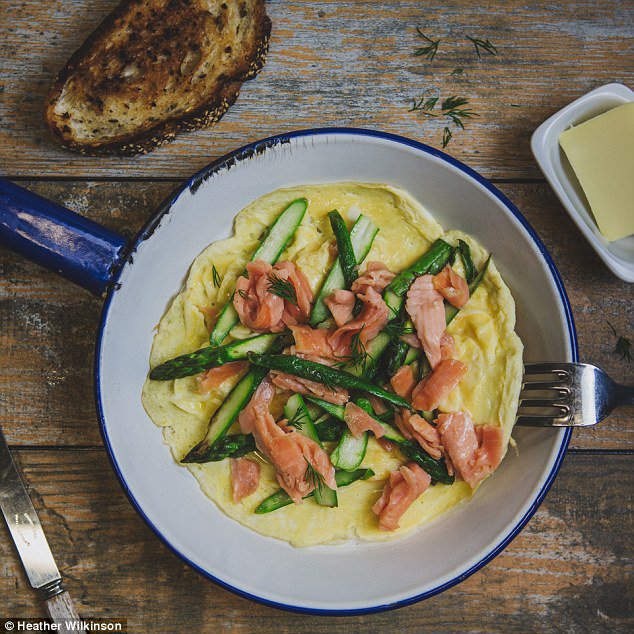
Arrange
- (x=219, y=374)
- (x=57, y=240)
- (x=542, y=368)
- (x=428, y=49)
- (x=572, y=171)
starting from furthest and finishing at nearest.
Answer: (x=428, y=49) < (x=572, y=171) < (x=219, y=374) < (x=542, y=368) < (x=57, y=240)

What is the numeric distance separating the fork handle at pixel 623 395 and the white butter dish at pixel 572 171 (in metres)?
0.54

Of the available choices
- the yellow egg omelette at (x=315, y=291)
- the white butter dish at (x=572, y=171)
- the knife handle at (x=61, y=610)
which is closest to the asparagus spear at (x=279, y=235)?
the yellow egg omelette at (x=315, y=291)

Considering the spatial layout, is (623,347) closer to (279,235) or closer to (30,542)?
(279,235)

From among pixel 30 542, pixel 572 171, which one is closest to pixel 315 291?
pixel 572 171

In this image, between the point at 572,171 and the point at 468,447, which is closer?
the point at 468,447

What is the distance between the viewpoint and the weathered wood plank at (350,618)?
3021mm

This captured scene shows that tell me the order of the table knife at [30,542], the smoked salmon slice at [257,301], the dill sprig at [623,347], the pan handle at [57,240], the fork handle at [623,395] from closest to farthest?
the pan handle at [57,240]
the smoked salmon slice at [257,301]
the fork handle at [623,395]
the table knife at [30,542]
the dill sprig at [623,347]

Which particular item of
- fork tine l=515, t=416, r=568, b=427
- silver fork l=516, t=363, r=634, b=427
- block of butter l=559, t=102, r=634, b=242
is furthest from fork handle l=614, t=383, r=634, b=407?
block of butter l=559, t=102, r=634, b=242

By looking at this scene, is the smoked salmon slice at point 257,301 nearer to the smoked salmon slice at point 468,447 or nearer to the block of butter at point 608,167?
the smoked salmon slice at point 468,447

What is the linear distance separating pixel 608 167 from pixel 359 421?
177 centimetres

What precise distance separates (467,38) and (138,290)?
2.18 m

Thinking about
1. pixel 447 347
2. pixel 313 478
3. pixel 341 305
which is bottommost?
pixel 313 478

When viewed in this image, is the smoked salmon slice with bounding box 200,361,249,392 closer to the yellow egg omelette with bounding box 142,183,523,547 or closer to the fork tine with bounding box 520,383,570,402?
the yellow egg omelette with bounding box 142,183,523,547

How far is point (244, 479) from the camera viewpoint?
9.18ft
